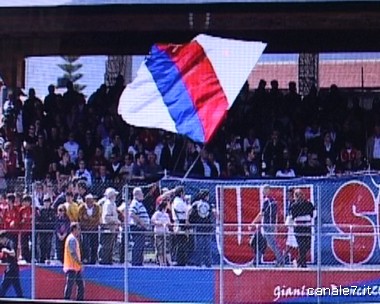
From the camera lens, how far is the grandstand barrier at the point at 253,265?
15.8 m

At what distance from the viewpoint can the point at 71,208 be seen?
16.7 metres

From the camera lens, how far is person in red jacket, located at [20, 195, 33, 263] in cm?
1656

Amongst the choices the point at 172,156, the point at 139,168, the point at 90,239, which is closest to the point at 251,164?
the point at 172,156

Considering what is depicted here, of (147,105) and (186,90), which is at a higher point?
(186,90)

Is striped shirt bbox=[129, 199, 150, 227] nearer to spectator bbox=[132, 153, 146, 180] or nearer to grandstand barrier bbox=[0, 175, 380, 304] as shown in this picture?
grandstand barrier bbox=[0, 175, 380, 304]

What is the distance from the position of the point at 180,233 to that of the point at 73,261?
172 centimetres

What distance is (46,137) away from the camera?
21.2 metres

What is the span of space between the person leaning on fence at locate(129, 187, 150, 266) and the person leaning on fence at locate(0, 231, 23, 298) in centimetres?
188

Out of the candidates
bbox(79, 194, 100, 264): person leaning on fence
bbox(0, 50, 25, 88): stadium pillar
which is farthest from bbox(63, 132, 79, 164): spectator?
bbox(79, 194, 100, 264): person leaning on fence

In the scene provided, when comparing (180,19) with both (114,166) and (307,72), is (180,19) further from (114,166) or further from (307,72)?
(307,72)

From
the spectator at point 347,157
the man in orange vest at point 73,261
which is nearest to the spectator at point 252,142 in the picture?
the spectator at point 347,157

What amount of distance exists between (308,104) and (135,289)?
21.8 feet

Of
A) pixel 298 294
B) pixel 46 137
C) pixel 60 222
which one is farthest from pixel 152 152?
pixel 298 294

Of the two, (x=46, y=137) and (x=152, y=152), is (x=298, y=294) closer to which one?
(x=152, y=152)
